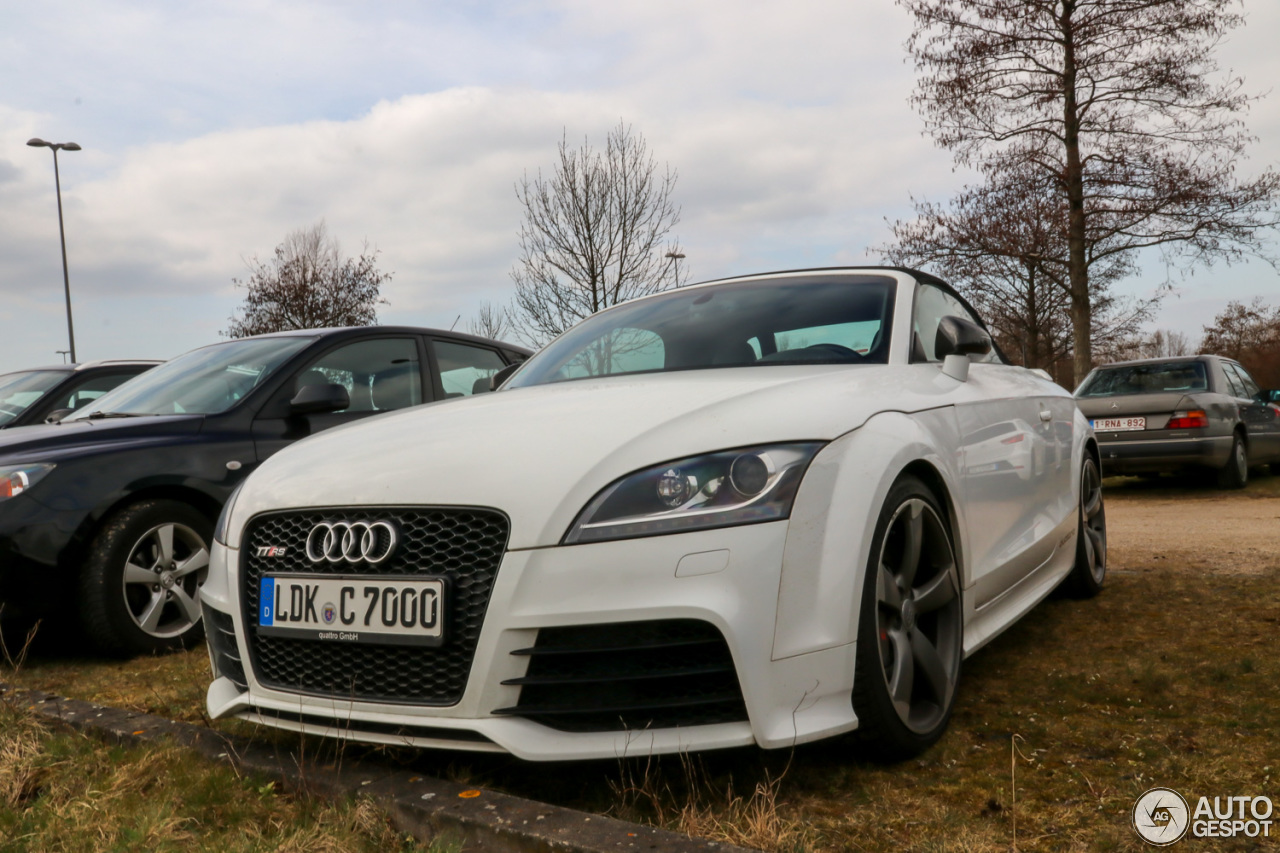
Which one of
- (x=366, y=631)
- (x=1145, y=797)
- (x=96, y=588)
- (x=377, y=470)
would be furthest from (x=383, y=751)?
(x=96, y=588)

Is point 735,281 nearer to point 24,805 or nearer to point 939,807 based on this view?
point 939,807

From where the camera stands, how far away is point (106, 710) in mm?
3199

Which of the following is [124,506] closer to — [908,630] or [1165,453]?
[908,630]

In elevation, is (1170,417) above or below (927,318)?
below

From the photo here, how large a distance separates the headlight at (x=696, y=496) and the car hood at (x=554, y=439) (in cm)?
3

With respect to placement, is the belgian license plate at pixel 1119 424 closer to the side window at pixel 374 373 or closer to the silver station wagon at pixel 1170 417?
the silver station wagon at pixel 1170 417

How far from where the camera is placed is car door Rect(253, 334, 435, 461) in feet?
16.4

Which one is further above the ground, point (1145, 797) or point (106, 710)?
point (106, 710)

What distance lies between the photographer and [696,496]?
2.34 metres

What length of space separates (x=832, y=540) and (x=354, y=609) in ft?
3.72

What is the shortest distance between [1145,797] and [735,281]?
7.89 feet

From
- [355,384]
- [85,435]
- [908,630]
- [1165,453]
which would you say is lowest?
[1165,453]

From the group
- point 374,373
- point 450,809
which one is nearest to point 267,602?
point 450,809

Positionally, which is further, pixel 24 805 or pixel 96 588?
pixel 96 588
